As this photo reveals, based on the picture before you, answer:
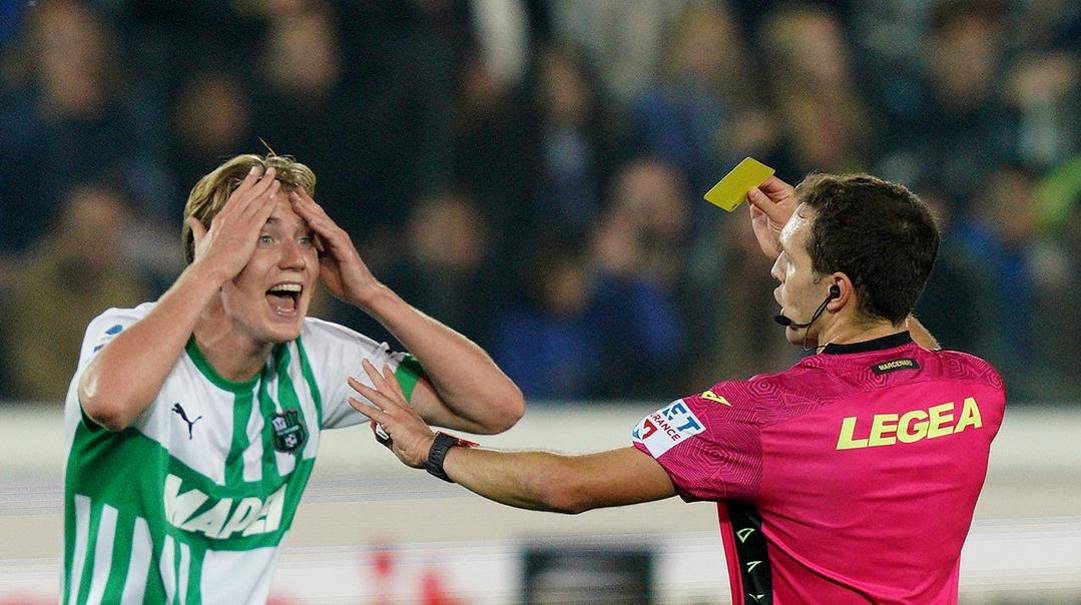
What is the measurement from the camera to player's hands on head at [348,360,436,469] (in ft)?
8.04

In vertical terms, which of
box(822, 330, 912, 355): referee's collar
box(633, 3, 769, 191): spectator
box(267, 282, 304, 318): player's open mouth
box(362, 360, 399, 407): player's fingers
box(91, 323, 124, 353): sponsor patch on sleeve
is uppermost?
box(633, 3, 769, 191): spectator

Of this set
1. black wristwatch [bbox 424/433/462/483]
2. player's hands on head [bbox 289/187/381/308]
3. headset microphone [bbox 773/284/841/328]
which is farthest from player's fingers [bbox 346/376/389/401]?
headset microphone [bbox 773/284/841/328]

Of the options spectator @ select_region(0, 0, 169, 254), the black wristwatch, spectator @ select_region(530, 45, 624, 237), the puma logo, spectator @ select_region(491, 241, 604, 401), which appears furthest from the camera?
spectator @ select_region(530, 45, 624, 237)

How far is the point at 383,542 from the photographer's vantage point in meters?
4.82

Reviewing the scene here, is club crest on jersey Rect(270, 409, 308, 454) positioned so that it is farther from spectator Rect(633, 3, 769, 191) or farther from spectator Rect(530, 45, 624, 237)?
spectator Rect(633, 3, 769, 191)

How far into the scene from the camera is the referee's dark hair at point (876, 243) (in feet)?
7.60

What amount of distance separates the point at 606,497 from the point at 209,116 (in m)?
3.44

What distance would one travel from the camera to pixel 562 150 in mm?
5613

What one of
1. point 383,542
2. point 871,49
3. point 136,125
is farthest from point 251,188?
point 871,49

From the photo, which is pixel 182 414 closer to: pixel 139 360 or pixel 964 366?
pixel 139 360

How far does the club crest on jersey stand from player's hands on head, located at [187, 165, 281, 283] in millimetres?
374

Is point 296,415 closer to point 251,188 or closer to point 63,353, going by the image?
point 251,188

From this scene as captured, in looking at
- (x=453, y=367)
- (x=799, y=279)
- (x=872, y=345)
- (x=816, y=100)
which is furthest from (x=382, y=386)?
(x=816, y=100)

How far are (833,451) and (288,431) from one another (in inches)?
47.1
